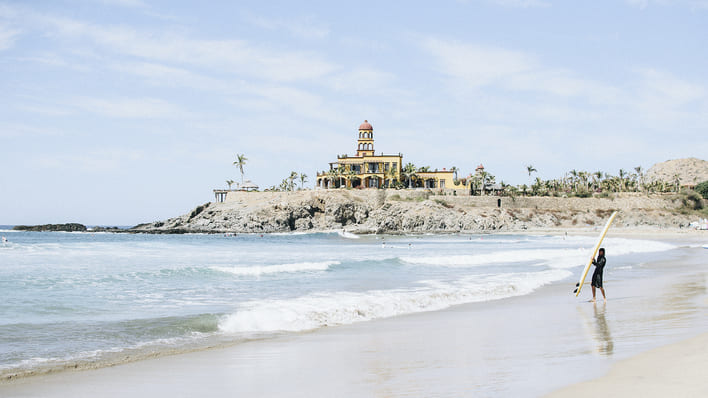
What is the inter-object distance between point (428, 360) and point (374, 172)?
8764cm

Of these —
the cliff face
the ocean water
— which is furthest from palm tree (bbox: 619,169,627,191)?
the ocean water

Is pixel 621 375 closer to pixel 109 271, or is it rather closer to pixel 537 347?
pixel 537 347

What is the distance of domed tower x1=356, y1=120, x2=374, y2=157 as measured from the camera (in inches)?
3723

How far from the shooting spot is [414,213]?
285ft

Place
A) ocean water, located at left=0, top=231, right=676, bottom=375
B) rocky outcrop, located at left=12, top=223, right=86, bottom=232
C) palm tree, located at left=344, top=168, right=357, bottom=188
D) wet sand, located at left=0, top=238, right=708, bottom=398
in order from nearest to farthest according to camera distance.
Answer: wet sand, located at left=0, top=238, right=708, bottom=398 → ocean water, located at left=0, top=231, right=676, bottom=375 → palm tree, located at left=344, top=168, right=357, bottom=188 → rocky outcrop, located at left=12, top=223, right=86, bottom=232

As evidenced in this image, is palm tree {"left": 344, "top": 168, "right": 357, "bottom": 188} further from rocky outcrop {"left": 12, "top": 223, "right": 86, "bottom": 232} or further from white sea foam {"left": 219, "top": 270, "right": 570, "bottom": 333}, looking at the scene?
white sea foam {"left": 219, "top": 270, "right": 570, "bottom": 333}

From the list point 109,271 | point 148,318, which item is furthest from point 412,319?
point 109,271

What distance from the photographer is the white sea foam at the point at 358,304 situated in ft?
38.2

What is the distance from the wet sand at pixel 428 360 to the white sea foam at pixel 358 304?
2.79 feet

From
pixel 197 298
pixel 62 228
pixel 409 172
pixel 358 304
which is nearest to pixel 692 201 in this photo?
pixel 409 172

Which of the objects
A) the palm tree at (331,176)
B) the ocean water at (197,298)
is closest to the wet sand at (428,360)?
the ocean water at (197,298)

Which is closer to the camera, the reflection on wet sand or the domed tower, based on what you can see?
the reflection on wet sand

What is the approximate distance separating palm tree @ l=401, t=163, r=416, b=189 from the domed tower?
19.2 ft

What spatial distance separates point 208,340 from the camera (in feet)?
33.0
